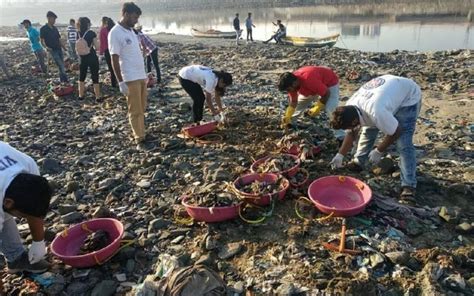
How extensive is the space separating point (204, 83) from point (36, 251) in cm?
388

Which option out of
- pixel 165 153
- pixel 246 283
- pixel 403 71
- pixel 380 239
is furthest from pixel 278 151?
pixel 403 71

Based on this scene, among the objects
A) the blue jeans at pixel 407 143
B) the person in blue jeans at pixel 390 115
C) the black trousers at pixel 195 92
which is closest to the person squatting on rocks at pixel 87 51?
the black trousers at pixel 195 92

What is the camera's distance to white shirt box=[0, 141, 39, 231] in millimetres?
2861

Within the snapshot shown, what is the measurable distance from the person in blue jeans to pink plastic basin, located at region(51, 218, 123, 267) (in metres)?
2.64

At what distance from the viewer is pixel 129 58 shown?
6074mm

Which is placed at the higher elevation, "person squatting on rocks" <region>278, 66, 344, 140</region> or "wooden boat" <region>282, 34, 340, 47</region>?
"person squatting on rocks" <region>278, 66, 344, 140</region>

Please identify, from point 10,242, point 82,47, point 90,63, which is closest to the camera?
point 10,242

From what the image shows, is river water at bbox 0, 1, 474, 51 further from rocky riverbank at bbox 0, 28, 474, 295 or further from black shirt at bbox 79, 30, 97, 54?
black shirt at bbox 79, 30, 97, 54

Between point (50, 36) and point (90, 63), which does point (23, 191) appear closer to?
point (90, 63)

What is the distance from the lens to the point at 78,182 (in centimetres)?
558

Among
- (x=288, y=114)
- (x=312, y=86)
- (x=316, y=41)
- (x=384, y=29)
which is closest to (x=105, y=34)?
(x=288, y=114)

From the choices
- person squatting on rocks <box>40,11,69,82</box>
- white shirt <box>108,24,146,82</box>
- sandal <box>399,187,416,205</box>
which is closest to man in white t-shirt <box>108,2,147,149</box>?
white shirt <box>108,24,146,82</box>

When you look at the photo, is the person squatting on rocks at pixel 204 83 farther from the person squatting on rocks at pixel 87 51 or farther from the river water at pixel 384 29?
the river water at pixel 384 29

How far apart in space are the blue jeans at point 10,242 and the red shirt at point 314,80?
4.26 metres
